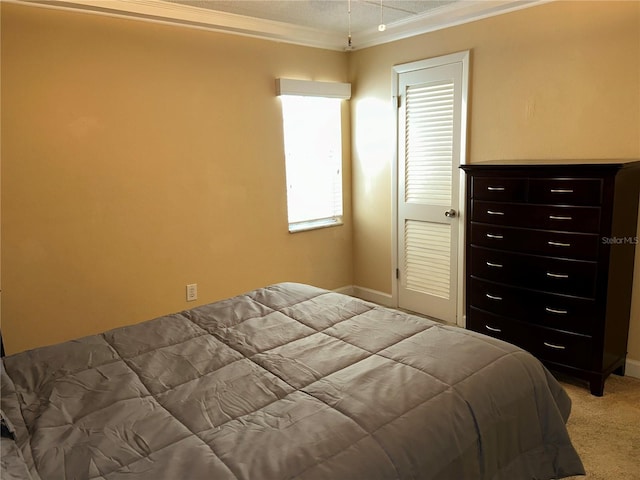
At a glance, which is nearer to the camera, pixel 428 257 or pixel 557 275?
pixel 557 275

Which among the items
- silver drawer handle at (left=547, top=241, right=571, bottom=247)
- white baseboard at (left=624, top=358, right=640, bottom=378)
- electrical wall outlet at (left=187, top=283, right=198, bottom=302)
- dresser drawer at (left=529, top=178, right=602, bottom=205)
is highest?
dresser drawer at (left=529, top=178, right=602, bottom=205)

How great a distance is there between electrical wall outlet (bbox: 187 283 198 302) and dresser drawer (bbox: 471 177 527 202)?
2.13 metres

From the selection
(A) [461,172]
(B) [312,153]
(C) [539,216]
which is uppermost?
(B) [312,153]

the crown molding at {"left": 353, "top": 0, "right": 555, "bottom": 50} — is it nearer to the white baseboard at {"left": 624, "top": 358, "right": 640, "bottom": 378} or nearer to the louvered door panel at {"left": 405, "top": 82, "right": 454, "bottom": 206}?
the louvered door panel at {"left": 405, "top": 82, "right": 454, "bottom": 206}

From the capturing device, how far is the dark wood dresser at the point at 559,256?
2.63m

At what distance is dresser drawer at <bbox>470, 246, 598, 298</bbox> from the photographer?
2699 mm

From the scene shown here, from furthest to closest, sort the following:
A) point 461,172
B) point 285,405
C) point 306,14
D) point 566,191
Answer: point 461,172
point 306,14
point 566,191
point 285,405

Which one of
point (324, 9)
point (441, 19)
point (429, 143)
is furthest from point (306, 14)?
point (429, 143)

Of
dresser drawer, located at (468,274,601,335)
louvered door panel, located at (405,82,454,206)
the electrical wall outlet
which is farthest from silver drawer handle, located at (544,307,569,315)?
the electrical wall outlet

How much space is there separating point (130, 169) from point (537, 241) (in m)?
2.66

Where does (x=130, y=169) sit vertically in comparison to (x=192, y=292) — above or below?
above

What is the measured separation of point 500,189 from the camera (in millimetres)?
2979

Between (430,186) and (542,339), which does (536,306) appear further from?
A: (430,186)

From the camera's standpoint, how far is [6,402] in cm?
161
